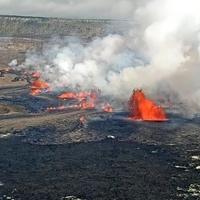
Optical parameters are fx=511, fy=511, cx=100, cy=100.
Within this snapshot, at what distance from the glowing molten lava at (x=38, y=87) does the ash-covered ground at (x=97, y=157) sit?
147ft

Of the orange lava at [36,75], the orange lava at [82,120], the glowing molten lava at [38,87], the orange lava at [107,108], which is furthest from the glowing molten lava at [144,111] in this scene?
the orange lava at [36,75]

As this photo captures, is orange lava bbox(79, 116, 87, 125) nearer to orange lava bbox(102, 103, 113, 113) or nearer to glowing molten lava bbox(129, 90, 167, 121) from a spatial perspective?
glowing molten lava bbox(129, 90, 167, 121)

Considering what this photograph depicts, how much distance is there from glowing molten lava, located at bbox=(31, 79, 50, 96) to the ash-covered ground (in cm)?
4475

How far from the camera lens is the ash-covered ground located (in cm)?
5225

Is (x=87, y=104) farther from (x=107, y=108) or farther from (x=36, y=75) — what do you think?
(x=36, y=75)

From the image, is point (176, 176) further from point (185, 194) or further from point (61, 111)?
point (61, 111)

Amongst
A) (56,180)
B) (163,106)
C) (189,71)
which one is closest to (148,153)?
(56,180)

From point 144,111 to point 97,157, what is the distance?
30931 mm

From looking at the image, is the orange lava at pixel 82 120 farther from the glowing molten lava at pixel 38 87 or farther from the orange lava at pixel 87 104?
the glowing molten lava at pixel 38 87

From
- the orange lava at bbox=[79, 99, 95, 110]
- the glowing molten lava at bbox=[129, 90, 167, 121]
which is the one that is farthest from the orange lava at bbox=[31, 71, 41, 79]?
the glowing molten lava at bbox=[129, 90, 167, 121]

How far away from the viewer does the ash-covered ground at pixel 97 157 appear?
52250mm

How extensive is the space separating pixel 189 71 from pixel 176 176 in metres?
61.7

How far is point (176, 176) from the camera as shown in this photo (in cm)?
5675

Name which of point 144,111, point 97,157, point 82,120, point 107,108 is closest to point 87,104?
point 107,108
